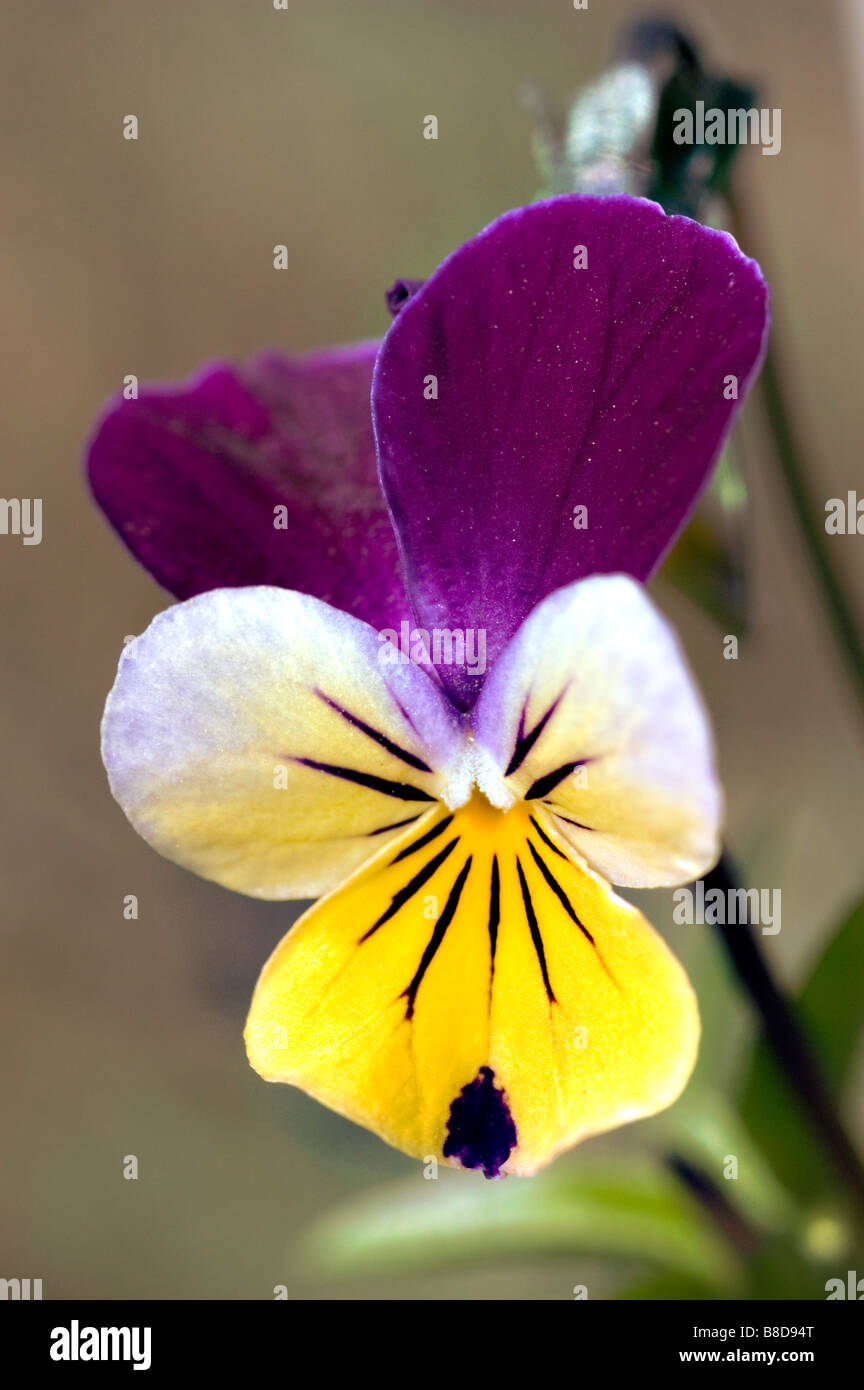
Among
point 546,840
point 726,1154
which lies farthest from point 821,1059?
point 546,840

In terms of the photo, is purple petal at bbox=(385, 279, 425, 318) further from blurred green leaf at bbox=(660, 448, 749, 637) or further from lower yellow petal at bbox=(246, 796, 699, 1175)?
blurred green leaf at bbox=(660, 448, 749, 637)

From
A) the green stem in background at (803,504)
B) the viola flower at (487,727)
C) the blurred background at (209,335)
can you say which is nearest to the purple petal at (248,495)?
the viola flower at (487,727)

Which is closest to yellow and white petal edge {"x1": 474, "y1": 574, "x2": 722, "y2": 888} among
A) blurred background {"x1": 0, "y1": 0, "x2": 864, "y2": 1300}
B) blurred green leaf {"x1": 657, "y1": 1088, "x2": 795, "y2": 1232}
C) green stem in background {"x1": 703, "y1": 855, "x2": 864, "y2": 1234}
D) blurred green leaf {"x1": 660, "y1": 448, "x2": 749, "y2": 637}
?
green stem in background {"x1": 703, "y1": 855, "x2": 864, "y2": 1234}

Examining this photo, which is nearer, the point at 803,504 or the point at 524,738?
the point at 524,738

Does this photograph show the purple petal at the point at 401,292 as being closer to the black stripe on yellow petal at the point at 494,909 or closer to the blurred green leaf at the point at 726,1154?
the black stripe on yellow petal at the point at 494,909

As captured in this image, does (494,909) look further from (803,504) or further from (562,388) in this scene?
(803,504)

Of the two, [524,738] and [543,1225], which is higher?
[524,738]

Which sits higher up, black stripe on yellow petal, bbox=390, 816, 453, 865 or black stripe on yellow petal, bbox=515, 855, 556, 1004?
black stripe on yellow petal, bbox=390, 816, 453, 865
